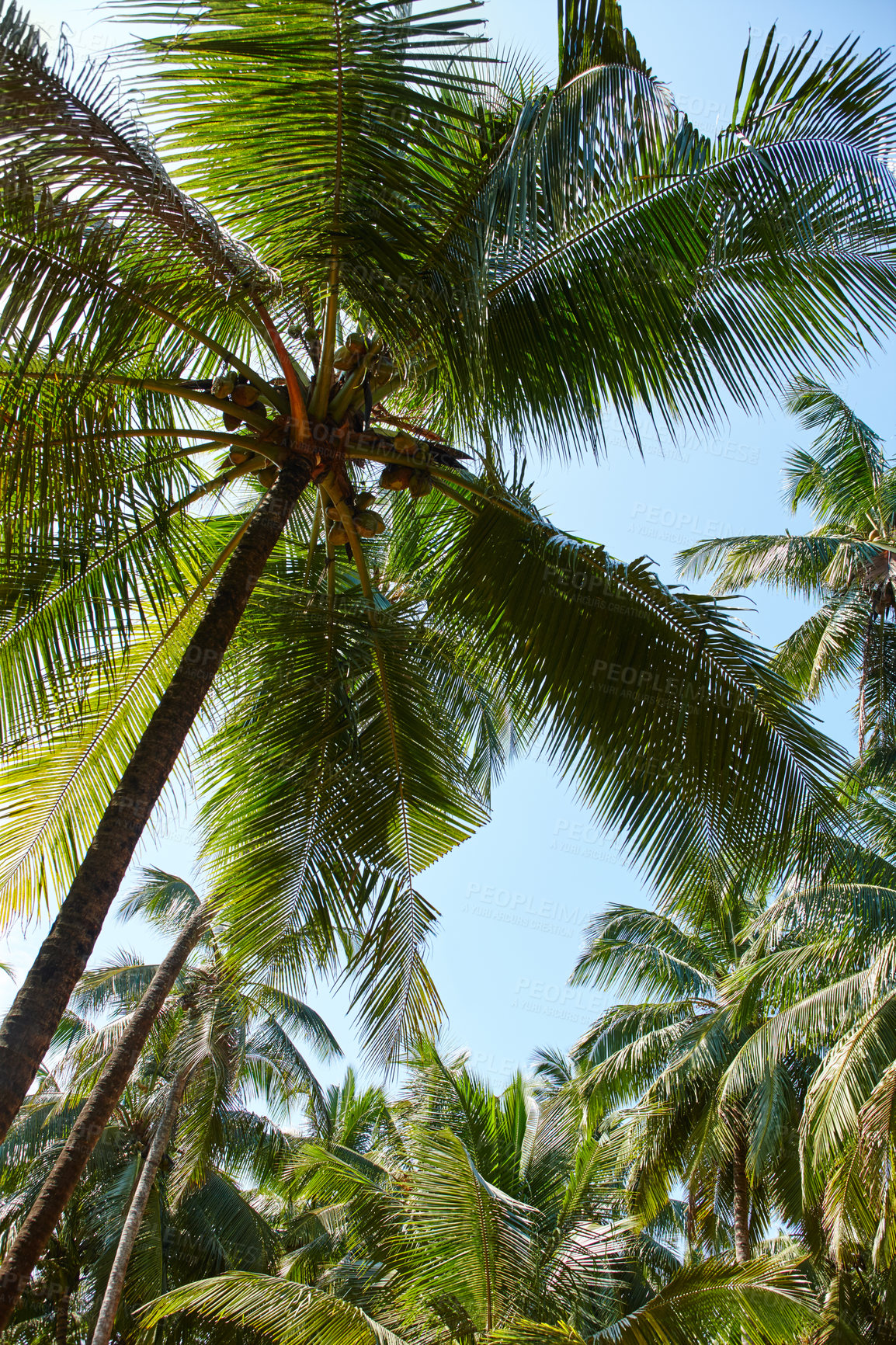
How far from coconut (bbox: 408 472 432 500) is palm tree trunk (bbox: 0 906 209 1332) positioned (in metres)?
3.20

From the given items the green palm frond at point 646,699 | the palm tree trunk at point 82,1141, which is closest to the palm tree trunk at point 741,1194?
the palm tree trunk at point 82,1141

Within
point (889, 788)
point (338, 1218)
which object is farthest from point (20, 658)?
point (338, 1218)

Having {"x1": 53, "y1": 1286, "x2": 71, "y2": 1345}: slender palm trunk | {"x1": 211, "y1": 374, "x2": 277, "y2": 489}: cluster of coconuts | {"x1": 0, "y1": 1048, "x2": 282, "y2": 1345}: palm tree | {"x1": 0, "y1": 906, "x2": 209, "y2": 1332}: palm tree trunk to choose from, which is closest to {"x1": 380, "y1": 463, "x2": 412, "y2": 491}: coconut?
{"x1": 211, "y1": 374, "x2": 277, "y2": 489}: cluster of coconuts

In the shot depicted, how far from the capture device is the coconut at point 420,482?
5.07 m

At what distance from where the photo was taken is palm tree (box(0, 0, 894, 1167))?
3.95 metres

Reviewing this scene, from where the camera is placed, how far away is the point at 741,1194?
13711 millimetres

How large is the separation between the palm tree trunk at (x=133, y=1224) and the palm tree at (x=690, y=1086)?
5.99 meters

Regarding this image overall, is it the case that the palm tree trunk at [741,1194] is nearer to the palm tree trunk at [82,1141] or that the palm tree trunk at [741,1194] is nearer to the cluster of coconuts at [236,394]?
the palm tree trunk at [82,1141]

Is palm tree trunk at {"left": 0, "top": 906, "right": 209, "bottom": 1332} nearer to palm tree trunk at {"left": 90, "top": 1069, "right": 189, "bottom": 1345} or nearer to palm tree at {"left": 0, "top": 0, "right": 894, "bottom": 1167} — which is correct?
palm tree at {"left": 0, "top": 0, "right": 894, "bottom": 1167}

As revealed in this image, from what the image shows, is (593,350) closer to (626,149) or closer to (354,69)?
(626,149)

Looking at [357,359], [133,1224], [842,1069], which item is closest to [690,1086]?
[842,1069]

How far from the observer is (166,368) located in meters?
5.34

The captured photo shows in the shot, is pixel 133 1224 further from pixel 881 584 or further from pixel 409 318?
pixel 881 584

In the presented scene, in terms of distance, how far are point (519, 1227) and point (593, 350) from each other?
6995mm
